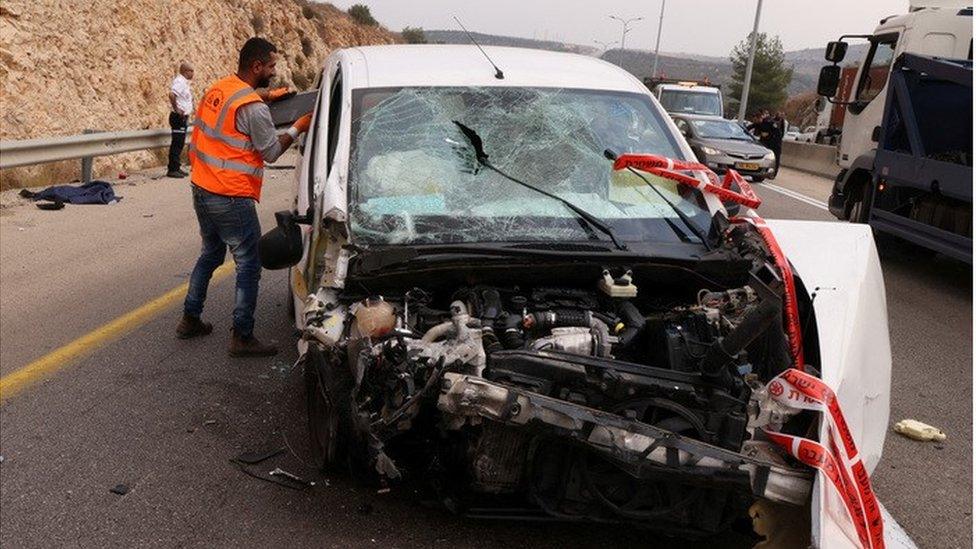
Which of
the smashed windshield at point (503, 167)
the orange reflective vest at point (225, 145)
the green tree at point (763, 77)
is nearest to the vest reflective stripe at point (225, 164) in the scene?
the orange reflective vest at point (225, 145)

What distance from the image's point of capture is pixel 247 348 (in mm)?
5793

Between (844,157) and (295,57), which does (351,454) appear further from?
(295,57)

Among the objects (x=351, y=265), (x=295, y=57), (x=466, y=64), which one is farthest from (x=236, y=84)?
(x=295, y=57)

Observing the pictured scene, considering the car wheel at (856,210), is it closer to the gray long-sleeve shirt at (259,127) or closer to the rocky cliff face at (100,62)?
the rocky cliff face at (100,62)

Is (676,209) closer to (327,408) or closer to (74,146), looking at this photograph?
(327,408)

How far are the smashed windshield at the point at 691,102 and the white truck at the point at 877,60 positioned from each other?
12.0 meters

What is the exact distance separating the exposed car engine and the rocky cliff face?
6.72m

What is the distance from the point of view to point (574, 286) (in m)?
3.92

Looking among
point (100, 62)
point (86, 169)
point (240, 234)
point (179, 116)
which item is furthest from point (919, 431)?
point (100, 62)

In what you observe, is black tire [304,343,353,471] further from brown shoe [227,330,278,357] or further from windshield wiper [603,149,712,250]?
windshield wiper [603,149,712,250]

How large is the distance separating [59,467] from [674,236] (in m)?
3.05

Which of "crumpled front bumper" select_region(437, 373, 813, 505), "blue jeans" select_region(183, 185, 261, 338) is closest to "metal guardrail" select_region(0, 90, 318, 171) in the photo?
"blue jeans" select_region(183, 185, 261, 338)

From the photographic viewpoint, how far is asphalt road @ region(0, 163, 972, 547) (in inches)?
147

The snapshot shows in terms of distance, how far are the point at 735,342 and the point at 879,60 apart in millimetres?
9652
